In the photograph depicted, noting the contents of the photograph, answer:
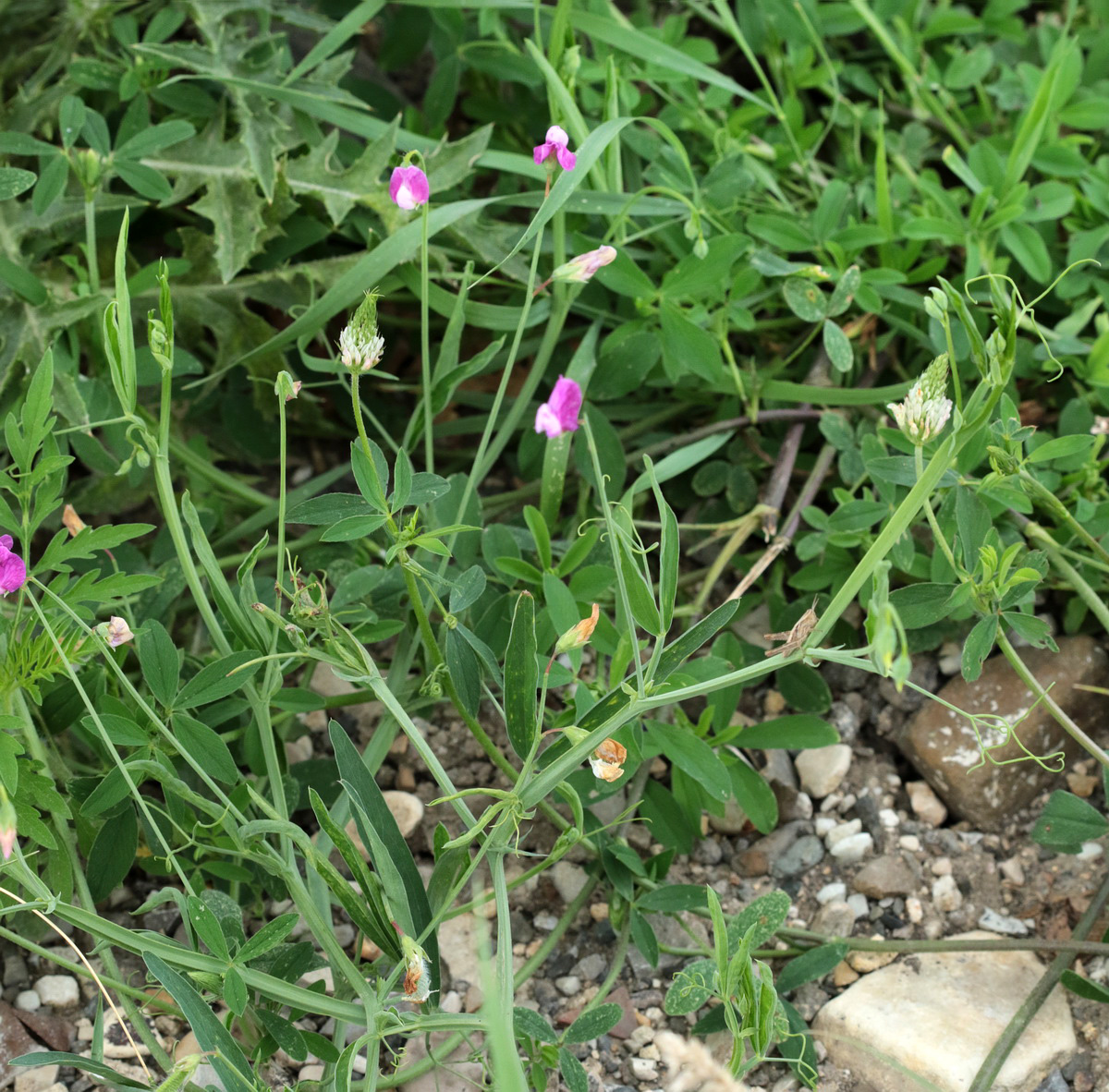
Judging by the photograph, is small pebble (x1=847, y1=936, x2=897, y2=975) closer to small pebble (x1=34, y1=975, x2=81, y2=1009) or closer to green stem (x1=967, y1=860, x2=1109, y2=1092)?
green stem (x1=967, y1=860, x2=1109, y2=1092)

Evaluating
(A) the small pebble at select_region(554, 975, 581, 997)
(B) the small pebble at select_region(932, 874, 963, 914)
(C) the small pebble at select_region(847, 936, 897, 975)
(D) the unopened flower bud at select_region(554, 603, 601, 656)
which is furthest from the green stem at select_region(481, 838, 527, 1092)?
(B) the small pebble at select_region(932, 874, 963, 914)

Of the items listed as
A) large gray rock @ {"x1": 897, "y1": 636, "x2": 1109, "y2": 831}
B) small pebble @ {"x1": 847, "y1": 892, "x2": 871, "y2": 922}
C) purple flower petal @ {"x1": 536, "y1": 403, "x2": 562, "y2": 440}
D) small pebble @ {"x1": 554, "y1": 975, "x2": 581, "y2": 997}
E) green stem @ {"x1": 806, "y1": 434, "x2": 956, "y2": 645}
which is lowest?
small pebble @ {"x1": 554, "y1": 975, "x2": 581, "y2": 997}

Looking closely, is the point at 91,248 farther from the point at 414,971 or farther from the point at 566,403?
the point at 414,971

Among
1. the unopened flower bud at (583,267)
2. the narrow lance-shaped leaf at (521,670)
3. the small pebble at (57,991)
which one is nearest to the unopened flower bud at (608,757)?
the narrow lance-shaped leaf at (521,670)

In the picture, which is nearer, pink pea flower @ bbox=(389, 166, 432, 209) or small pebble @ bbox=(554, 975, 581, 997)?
pink pea flower @ bbox=(389, 166, 432, 209)

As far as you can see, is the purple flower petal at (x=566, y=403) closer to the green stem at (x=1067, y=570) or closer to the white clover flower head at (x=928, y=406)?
the white clover flower head at (x=928, y=406)

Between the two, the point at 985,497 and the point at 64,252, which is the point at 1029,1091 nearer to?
the point at 985,497
